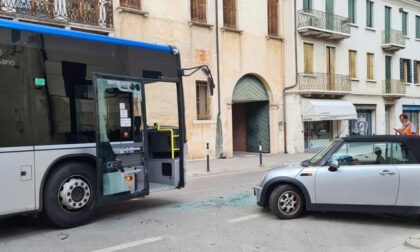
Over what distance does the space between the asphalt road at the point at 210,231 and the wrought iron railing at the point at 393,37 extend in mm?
27541

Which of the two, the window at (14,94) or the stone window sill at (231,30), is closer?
the window at (14,94)

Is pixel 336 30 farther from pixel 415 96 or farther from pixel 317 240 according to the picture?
pixel 317 240

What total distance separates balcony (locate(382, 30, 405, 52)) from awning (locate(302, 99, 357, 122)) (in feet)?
24.6

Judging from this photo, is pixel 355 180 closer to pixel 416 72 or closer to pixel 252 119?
pixel 252 119

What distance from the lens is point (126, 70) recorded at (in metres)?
8.23

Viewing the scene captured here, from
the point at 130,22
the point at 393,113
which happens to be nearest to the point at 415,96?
the point at 393,113

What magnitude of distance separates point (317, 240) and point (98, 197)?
351cm

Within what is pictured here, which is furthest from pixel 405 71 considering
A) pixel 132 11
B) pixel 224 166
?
pixel 132 11

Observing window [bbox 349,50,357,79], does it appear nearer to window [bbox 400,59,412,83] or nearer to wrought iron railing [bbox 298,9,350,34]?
wrought iron railing [bbox 298,9,350,34]

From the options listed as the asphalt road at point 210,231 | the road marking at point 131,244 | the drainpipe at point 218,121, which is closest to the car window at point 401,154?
the asphalt road at point 210,231

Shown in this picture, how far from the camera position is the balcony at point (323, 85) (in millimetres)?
25922

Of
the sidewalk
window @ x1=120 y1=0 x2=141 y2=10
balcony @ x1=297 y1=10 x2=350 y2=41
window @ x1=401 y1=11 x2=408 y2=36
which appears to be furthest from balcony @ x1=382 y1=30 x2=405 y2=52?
window @ x1=120 y1=0 x2=141 y2=10

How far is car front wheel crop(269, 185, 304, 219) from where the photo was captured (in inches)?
303

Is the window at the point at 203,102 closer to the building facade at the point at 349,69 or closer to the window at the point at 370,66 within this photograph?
the building facade at the point at 349,69
